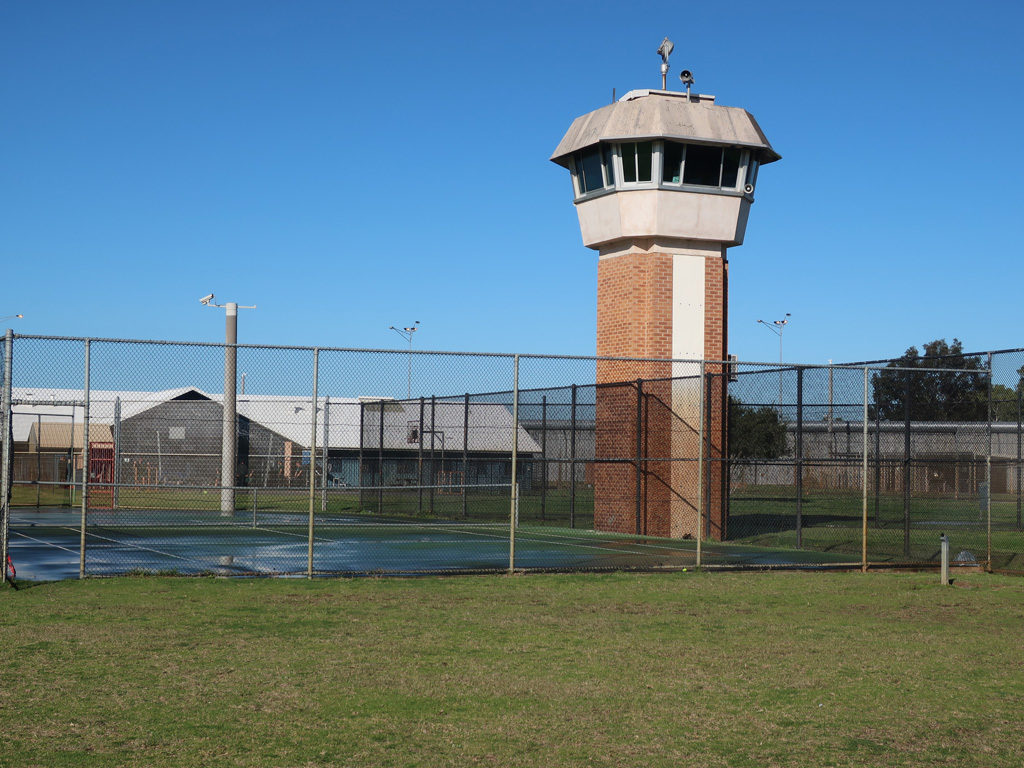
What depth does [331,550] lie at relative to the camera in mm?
19141

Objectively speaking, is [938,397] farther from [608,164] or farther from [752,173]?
[608,164]

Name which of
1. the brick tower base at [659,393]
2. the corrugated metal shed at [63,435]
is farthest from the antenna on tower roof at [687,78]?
the corrugated metal shed at [63,435]

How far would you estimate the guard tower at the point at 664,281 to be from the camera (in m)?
23.8

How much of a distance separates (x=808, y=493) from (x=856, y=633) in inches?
894

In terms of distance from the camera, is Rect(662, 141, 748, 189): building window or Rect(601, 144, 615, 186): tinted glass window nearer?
Rect(662, 141, 748, 189): building window

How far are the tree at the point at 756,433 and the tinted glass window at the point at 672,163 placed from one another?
5073 millimetres

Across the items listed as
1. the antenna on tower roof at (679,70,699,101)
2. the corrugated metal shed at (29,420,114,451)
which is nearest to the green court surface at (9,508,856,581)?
the antenna on tower roof at (679,70,699,101)

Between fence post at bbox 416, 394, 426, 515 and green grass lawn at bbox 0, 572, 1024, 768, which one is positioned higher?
fence post at bbox 416, 394, 426, 515

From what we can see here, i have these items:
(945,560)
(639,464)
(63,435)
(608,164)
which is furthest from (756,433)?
(63,435)

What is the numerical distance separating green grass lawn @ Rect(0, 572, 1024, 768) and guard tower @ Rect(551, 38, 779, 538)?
10.3 meters

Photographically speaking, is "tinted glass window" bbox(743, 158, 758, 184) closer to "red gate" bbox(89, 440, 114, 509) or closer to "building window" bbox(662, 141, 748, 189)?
"building window" bbox(662, 141, 748, 189)

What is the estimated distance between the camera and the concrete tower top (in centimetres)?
2403

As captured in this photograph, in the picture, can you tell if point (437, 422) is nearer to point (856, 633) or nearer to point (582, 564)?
point (582, 564)

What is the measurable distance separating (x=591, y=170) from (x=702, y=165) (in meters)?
2.43
